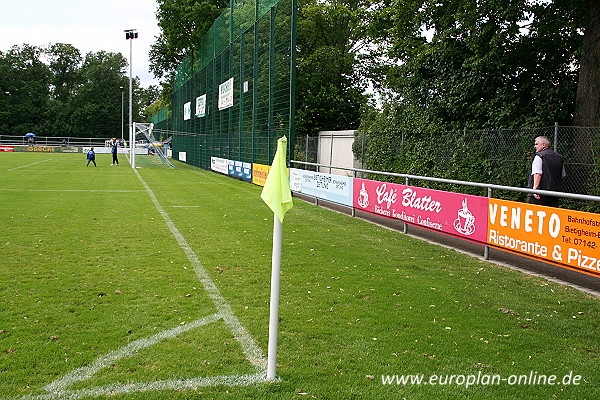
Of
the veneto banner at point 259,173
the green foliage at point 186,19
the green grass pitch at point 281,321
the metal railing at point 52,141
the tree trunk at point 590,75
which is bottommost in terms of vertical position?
the green grass pitch at point 281,321

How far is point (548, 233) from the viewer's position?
7.20 m

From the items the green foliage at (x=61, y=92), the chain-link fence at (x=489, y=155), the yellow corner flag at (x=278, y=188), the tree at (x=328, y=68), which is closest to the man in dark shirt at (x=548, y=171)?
the chain-link fence at (x=489, y=155)

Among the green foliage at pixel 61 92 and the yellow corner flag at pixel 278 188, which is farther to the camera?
the green foliage at pixel 61 92

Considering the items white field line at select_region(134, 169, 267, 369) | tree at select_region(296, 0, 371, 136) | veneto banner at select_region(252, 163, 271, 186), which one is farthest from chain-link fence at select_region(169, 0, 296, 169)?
white field line at select_region(134, 169, 267, 369)

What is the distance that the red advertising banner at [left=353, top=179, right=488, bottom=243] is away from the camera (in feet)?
29.0

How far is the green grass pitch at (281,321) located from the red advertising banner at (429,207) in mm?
509

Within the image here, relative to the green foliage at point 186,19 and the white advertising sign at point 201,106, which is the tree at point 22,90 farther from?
the white advertising sign at point 201,106

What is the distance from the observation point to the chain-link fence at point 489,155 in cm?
1377

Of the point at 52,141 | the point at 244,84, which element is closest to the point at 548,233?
the point at 244,84

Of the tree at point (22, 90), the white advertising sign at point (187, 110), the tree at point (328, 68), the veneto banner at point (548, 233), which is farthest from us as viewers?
the tree at point (22, 90)

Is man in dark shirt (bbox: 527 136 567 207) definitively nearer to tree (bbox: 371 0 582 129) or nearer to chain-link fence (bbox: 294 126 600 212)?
chain-link fence (bbox: 294 126 600 212)

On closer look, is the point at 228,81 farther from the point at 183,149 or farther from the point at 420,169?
the point at 183,149

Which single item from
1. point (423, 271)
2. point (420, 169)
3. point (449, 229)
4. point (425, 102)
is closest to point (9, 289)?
point (423, 271)

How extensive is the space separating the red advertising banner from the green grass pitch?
1.67 ft
